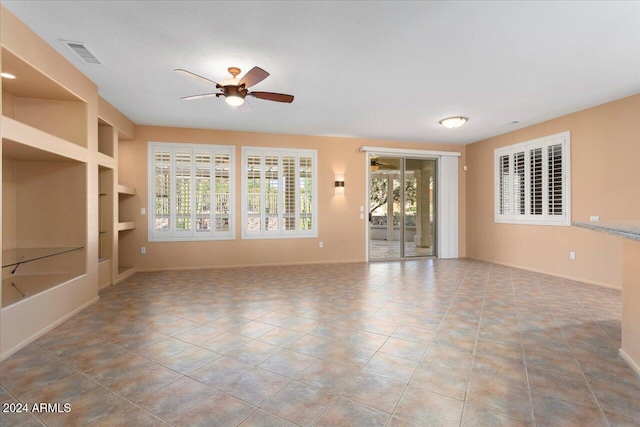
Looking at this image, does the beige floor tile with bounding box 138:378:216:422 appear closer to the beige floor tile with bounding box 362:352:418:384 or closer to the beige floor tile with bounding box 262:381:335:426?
the beige floor tile with bounding box 262:381:335:426

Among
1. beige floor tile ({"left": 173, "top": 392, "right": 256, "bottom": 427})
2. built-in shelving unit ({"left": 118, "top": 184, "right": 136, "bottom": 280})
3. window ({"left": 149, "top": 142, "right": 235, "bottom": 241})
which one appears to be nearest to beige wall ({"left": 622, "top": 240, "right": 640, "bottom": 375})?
beige floor tile ({"left": 173, "top": 392, "right": 256, "bottom": 427})

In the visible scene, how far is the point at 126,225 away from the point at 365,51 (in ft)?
16.1

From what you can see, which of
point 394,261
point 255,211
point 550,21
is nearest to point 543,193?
point 394,261

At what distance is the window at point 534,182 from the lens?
527 cm

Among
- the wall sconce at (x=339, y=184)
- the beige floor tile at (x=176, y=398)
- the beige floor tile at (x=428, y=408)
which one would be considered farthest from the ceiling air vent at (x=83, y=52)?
the wall sconce at (x=339, y=184)

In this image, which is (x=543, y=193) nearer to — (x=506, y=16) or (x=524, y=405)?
(x=506, y=16)

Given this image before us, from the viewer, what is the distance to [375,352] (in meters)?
2.56

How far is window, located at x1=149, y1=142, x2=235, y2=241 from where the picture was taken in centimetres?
598

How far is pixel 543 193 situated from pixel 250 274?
5641 mm

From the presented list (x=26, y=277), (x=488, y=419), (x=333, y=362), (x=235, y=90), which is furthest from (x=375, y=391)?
(x=26, y=277)

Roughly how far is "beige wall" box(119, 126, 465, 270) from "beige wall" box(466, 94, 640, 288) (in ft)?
6.09

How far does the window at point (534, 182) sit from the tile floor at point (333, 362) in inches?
68.0

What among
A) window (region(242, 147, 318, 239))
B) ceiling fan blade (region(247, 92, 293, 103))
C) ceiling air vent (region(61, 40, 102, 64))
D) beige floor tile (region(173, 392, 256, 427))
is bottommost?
beige floor tile (region(173, 392, 256, 427))

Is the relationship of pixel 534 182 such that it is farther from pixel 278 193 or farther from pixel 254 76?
pixel 254 76
